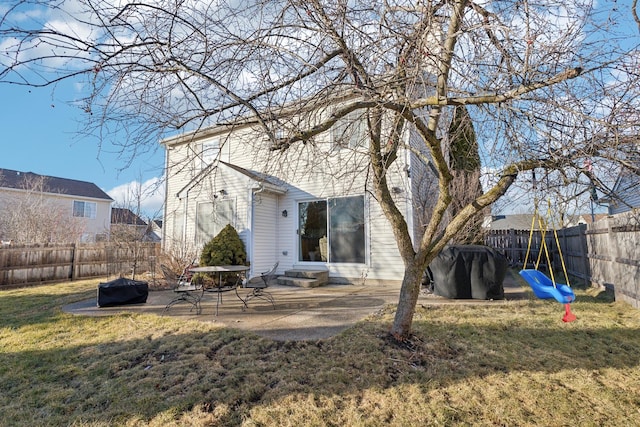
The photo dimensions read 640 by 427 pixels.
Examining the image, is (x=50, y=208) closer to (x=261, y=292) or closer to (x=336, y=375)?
(x=261, y=292)

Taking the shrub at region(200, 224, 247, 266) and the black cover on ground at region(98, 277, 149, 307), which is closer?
the black cover on ground at region(98, 277, 149, 307)

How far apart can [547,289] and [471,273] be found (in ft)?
6.83

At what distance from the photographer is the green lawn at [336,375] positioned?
8.36 feet

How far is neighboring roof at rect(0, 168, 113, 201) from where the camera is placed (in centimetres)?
2045

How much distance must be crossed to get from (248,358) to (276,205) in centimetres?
687

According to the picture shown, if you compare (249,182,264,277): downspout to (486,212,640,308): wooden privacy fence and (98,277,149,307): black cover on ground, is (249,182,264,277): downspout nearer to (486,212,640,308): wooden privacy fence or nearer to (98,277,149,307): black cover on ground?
(98,277,149,307): black cover on ground

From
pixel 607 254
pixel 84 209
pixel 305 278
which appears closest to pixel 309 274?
pixel 305 278

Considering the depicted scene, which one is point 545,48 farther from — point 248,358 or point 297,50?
Result: point 248,358

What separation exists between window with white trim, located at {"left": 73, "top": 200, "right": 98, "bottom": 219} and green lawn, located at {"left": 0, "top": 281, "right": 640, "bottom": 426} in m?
22.1

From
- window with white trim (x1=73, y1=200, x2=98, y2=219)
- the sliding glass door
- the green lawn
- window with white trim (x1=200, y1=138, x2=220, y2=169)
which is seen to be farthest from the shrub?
window with white trim (x1=73, y1=200, x2=98, y2=219)

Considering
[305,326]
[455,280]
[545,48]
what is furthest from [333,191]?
[545,48]

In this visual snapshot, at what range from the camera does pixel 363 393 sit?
281 cm

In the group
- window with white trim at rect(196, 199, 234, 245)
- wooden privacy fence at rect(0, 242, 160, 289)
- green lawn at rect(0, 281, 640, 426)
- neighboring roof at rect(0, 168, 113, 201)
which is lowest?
green lawn at rect(0, 281, 640, 426)

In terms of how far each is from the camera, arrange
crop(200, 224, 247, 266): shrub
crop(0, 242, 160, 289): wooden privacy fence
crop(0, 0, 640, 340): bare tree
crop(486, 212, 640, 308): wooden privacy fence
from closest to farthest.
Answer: crop(0, 0, 640, 340): bare tree → crop(486, 212, 640, 308): wooden privacy fence → crop(200, 224, 247, 266): shrub → crop(0, 242, 160, 289): wooden privacy fence
